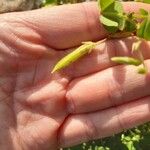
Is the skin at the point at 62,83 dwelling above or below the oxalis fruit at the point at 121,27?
below

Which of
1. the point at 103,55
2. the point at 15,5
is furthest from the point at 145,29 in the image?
the point at 15,5

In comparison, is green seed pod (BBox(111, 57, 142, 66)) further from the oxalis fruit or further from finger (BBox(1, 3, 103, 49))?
finger (BBox(1, 3, 103, 49))

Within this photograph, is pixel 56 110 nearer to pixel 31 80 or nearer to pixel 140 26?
pixel 31 80

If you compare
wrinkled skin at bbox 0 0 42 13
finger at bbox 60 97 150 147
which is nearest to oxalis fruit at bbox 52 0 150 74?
finger at bbox 60 97 150 147

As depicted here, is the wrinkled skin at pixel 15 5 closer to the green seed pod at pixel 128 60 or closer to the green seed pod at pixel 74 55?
the green seed pod at pixel 74 55

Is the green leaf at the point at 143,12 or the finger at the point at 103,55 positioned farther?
the finger at the point at 103,55

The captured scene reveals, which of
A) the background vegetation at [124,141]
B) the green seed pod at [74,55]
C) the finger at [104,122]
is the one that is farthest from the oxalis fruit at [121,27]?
the background vegetation at [124,141]

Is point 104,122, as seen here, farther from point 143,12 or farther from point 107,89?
point 143,12
